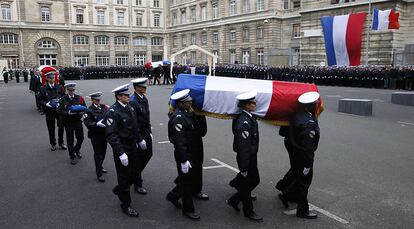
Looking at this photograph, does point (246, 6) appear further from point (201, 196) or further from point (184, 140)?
point (184, 140)

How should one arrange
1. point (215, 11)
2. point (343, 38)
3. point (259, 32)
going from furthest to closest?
point (215, 11), point (259, 32), point (343, 38)

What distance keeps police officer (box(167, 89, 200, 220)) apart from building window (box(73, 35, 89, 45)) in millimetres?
53760

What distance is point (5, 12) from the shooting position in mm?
48688

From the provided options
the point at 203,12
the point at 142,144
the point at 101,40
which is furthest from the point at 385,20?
the point at 101,40

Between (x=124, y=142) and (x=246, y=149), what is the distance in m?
1.85

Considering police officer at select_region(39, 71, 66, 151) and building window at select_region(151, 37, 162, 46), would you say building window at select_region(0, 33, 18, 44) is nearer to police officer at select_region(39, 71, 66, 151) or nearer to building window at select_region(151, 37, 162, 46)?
building window at select_region(151, 37, 162, 46)

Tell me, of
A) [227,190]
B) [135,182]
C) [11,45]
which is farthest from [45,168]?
[11,45]

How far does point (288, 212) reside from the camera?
5.34 m

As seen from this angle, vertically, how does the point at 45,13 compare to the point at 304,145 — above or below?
above

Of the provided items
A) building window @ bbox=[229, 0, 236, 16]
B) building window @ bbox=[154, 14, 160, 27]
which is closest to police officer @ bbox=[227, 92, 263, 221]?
building window @ bbox=[229, 0, 236, 16]

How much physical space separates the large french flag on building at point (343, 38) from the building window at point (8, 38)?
134 ft

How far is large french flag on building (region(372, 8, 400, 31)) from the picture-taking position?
2656 centimetres

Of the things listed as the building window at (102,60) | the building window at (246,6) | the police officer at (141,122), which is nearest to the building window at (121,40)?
the building window at (102,60)

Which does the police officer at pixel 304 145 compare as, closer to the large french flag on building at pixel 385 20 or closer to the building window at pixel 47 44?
the large french flag on building at pixel 385 20
